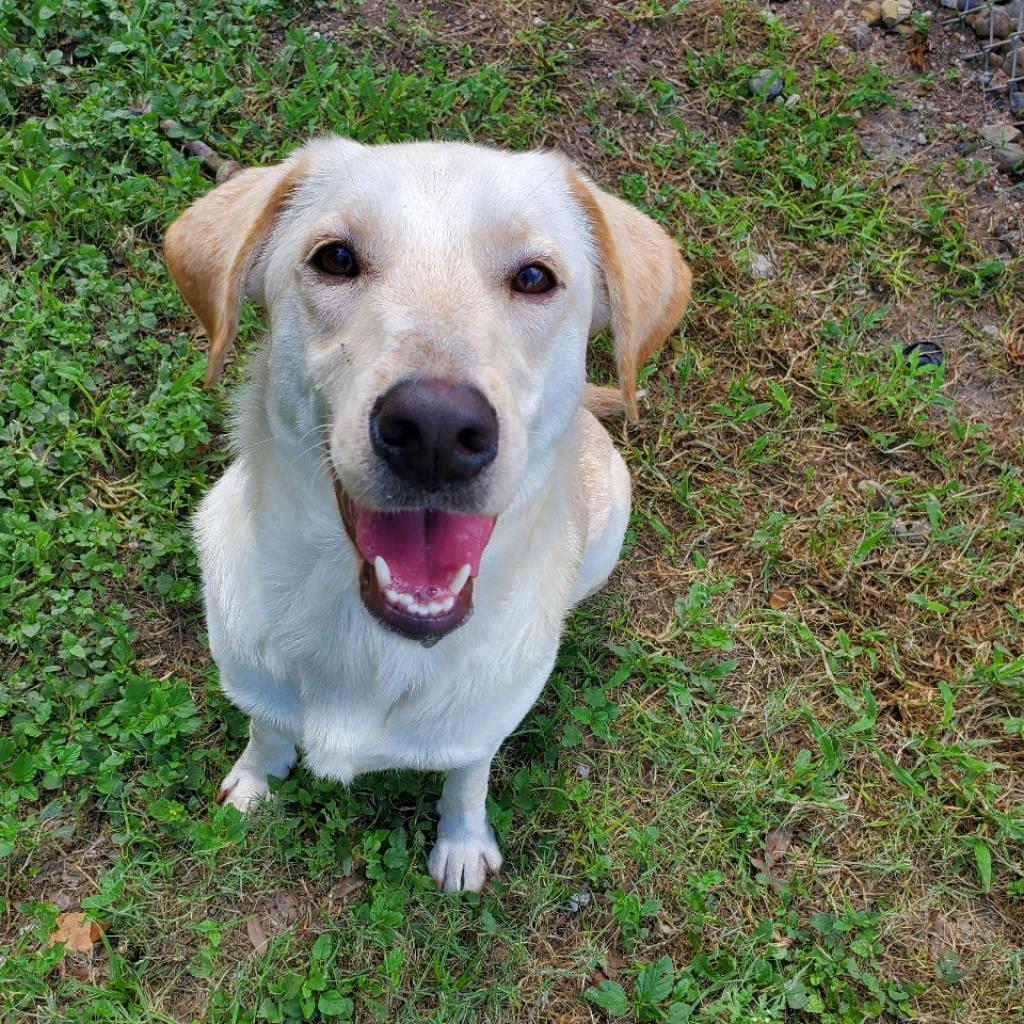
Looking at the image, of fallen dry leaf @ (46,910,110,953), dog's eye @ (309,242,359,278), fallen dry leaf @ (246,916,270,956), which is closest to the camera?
dog's eye @ (309,242,359,278)

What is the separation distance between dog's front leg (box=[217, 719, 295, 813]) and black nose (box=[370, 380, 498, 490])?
5.80 feet

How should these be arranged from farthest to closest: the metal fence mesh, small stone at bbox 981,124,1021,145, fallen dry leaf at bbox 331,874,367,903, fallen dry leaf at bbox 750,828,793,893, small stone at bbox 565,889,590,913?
1. the metal fence mesh
2. small stone at bbox 981,124,1021,145
3. fallen dry leaf at bbox 750,828,793,893
4. small stone at bbox 565,889,590,913
5. fallen dry leaf at bbox 331,874,367,903

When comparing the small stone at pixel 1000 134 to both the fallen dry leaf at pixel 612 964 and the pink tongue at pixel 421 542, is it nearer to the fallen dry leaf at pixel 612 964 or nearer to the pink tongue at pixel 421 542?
the pink tongue at pixel 421 542

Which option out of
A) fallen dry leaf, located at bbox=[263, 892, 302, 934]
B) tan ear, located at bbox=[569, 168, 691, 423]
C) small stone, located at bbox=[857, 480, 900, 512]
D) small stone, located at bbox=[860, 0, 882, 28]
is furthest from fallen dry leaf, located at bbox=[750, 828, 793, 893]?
small stone, located at bbox=[860, 0, 882, 28]

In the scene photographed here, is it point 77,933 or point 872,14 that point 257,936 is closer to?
point 77,933

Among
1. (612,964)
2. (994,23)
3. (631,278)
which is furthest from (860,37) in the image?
(612,964)

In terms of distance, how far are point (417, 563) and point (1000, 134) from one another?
4.89 metres

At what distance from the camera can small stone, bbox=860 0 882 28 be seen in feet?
18.9

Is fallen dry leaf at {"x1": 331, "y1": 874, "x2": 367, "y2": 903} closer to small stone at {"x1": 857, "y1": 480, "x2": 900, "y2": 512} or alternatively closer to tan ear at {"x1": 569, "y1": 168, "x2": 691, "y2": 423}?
tan ear at {"x1": 569, "y1": 168, "x2": 691, "y2": 423}

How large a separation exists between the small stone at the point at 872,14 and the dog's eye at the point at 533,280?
4.31 m

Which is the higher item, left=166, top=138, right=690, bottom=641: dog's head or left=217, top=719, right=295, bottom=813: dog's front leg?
left=166, top=138, right=690, bottom=641: dog's head

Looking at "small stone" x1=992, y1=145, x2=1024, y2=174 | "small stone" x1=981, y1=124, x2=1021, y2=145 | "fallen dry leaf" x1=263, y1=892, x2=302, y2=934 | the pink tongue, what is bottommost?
"fallen dry leaf" x1=263, y1=892, x2=302, y2=934

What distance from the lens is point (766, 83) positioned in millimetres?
5430

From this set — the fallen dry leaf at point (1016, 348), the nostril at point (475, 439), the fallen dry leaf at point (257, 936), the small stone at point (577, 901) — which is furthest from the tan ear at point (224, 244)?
the fallen dry leaf at point (1016, 348)
